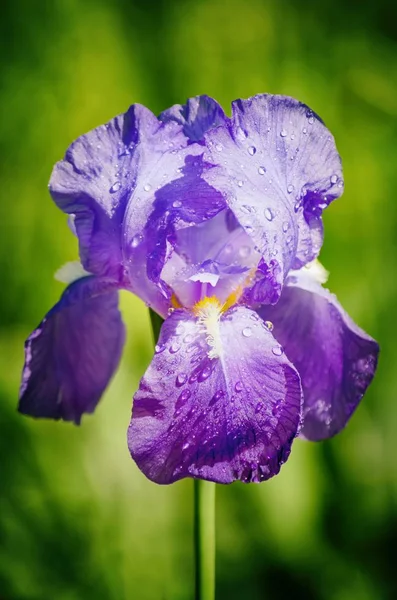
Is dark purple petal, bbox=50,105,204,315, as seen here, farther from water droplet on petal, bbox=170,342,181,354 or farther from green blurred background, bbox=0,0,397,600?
green blurred background, bbox=0,0,397,600

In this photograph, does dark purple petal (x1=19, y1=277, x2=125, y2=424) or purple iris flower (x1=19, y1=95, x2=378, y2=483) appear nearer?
purple iris flower (x1=19, y1=95, x2=378, y2=483)

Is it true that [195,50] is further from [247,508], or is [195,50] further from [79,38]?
[247,508]

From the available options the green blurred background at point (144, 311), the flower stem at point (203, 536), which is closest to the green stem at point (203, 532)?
the flower stem at point (203, 536)

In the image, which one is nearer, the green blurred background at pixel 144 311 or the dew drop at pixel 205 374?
the dew drop at pixel 205 374

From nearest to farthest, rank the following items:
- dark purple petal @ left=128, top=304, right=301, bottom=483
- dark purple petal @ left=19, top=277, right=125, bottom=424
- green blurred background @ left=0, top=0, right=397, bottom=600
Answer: dark purple petal @ left=128, top=304, right=301, bottom=483
dark purple petal @ left=19, top=277, right=125, bottom=424
green blurred background @ left=0, top=0, right=397, bottom=600

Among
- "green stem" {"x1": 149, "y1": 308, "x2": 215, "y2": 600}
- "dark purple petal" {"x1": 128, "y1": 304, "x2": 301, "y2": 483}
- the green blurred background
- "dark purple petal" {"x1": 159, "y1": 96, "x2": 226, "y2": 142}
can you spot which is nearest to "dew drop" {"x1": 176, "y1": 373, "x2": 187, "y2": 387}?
"dark purple petal" {"x1": 128, "y1": 304, "x2": 301, "y2": 483}

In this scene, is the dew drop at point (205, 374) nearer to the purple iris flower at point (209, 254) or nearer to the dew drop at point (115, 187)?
the purple iris flower at point (209, 254)

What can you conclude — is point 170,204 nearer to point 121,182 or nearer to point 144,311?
point 121,182
